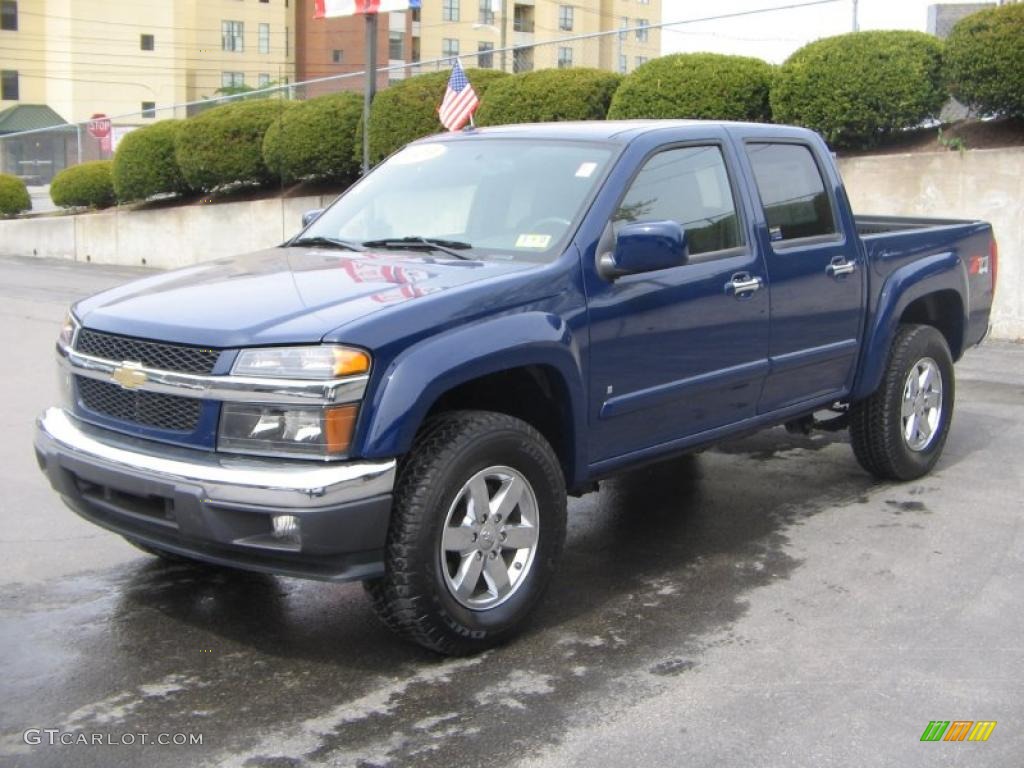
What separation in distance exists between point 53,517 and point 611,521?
2729 millimetres

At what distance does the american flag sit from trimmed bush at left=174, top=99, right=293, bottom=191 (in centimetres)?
444

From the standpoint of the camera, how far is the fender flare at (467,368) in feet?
13.9

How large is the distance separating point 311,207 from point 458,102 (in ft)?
11.9

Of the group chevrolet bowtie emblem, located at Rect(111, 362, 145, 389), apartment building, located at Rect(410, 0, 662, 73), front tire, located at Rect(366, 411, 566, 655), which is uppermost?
apartment building, located at Rect(410, 0, 662, 73)

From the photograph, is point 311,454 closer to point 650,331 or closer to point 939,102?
point 650,331

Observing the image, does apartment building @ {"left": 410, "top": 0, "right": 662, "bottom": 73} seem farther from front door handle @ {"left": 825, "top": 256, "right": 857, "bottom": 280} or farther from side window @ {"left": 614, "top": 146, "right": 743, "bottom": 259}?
side window @ {"left": 614, "top": 146, "right": 743, "bottom": 259}

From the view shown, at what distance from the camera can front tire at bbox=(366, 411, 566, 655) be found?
4340 mm

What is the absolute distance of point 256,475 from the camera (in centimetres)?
418

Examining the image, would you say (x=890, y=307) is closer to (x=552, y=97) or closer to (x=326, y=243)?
(x=326, y=243)

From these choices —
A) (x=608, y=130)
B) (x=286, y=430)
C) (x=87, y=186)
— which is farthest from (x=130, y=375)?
(x=87, y=186)

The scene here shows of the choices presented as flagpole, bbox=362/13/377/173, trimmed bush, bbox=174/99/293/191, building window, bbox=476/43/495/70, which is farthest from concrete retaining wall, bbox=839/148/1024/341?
trimmed bush, bbox=174/99/293/191

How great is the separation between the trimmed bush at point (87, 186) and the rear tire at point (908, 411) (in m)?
21.6

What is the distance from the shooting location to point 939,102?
45.2 feet

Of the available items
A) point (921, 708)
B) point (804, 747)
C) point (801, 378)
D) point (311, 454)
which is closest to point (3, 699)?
point (311, 454)
